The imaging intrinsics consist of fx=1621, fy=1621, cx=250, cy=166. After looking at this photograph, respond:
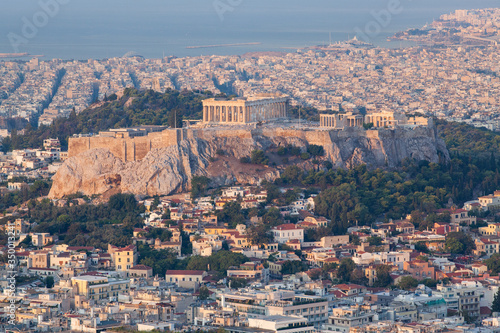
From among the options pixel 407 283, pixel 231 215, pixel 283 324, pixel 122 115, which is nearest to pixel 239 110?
pixel 231 215

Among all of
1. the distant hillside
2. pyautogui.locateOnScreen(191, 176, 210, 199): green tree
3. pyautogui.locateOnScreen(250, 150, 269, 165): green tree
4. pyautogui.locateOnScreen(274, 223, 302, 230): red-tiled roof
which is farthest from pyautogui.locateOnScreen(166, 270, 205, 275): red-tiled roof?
the distant hillside

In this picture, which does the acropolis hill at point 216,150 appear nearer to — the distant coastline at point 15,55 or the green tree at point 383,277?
the green tree at point 383,277

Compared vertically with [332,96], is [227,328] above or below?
below

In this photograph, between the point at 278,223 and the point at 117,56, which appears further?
the point at 117,56

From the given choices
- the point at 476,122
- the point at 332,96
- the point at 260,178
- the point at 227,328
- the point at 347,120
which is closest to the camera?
the point at 227,328

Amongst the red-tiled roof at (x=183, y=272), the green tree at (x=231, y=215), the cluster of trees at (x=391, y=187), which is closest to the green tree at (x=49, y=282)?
the red-tiled roof at (x=183, y=272)

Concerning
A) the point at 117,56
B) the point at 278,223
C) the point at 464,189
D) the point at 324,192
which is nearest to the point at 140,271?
the point at 278,223

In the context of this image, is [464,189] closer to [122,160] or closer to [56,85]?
[122,160]

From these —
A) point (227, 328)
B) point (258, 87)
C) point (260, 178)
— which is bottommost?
point (227, 328)
